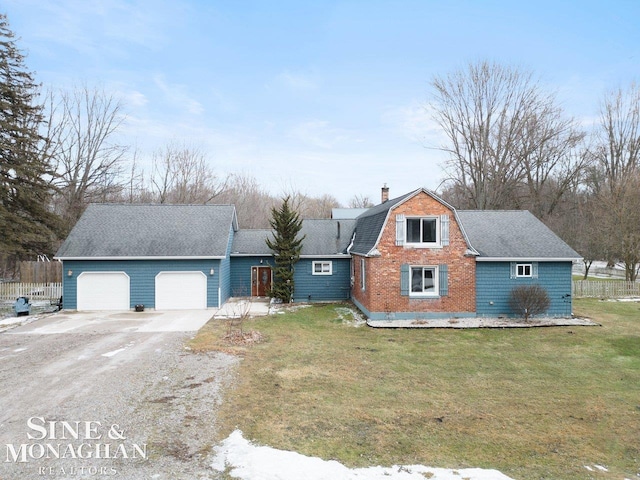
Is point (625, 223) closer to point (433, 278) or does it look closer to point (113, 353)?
point (433, 278)

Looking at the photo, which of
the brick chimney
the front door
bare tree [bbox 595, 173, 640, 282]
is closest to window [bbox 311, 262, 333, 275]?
the front door

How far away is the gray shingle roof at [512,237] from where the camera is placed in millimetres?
15242

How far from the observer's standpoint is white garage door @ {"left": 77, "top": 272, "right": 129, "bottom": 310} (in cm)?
1708

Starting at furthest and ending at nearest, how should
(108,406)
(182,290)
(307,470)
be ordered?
Answer: (182,290)
(108,406)
(307,470)

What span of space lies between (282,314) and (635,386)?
11.7m

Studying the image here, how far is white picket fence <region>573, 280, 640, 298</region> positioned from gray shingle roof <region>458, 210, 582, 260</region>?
6.99 metres

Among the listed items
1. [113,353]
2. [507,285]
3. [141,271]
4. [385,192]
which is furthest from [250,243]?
[507,285]

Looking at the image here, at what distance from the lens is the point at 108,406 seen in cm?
669

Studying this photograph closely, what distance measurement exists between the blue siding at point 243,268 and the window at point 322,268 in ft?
8.16

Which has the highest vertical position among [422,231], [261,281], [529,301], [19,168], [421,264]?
[19,168]

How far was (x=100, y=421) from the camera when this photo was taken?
6.14 meters

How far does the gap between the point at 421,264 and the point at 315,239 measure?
23.8ft

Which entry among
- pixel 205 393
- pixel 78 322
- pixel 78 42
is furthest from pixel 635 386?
pixel 78 42

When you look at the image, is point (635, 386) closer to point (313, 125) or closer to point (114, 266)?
point (114, 266)
